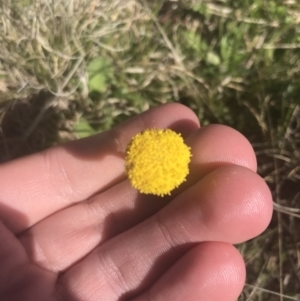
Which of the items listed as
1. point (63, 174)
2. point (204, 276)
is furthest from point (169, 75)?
point (204, 276)

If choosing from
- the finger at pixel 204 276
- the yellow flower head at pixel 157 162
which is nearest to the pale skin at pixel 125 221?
the finger at pixel 204 276

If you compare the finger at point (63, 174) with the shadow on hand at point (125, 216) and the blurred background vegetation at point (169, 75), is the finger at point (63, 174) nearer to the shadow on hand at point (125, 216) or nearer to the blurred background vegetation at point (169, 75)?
the shadow on hand at point (125, 216)

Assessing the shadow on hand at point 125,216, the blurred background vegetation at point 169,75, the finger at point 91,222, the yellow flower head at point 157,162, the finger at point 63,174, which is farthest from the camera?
the blurred background vegetation at point 169,75

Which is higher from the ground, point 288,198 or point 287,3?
point 287,3

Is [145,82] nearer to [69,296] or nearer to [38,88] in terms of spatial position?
[38,88]

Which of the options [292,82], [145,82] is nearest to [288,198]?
[292,82]
